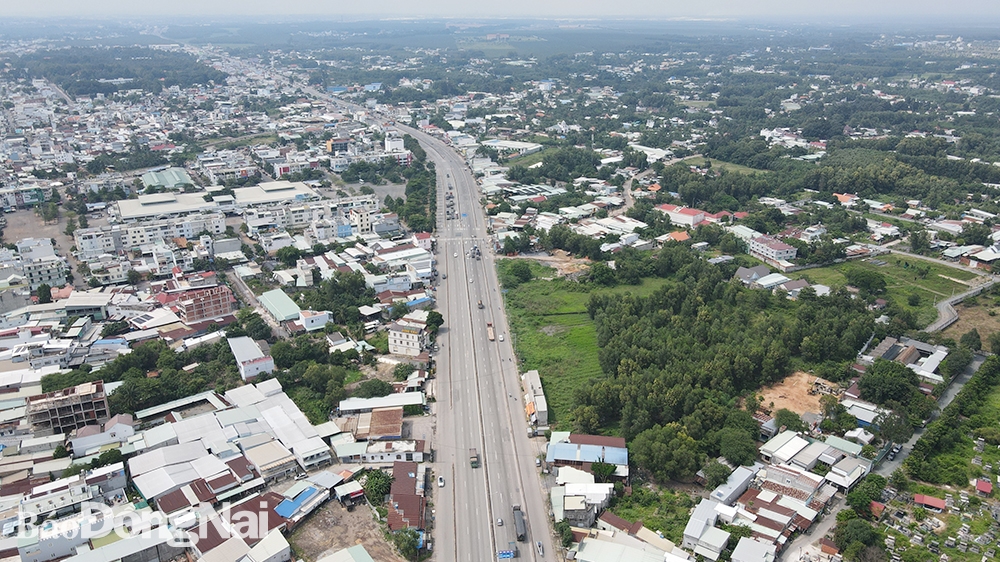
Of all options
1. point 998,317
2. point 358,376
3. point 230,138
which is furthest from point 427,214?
point 230,138

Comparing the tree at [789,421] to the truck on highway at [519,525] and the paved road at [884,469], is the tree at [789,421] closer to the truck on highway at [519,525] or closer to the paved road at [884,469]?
the paved road at [884,469]

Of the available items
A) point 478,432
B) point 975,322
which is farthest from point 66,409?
point 975,322

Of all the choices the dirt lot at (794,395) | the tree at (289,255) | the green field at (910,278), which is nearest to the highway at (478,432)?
the tree at (289,255)

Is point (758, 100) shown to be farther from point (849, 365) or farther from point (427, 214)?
point (849, 365)

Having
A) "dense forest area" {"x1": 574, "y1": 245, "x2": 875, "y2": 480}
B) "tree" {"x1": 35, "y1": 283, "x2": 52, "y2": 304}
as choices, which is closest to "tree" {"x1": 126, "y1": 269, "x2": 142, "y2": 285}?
"tree" {"x1": 35, "y1": 283, "x2": 52, "y2": 304}

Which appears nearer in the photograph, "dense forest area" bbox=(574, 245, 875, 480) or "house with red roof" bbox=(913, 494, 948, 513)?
"house with red roof" bbox=(913, 494, 948, 513)

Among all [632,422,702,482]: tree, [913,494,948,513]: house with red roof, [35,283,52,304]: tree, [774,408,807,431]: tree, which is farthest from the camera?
[35,283,52,304]: tree

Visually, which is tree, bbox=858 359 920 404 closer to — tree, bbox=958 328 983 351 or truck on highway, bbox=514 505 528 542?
tree, bbox=958 328 983 351
